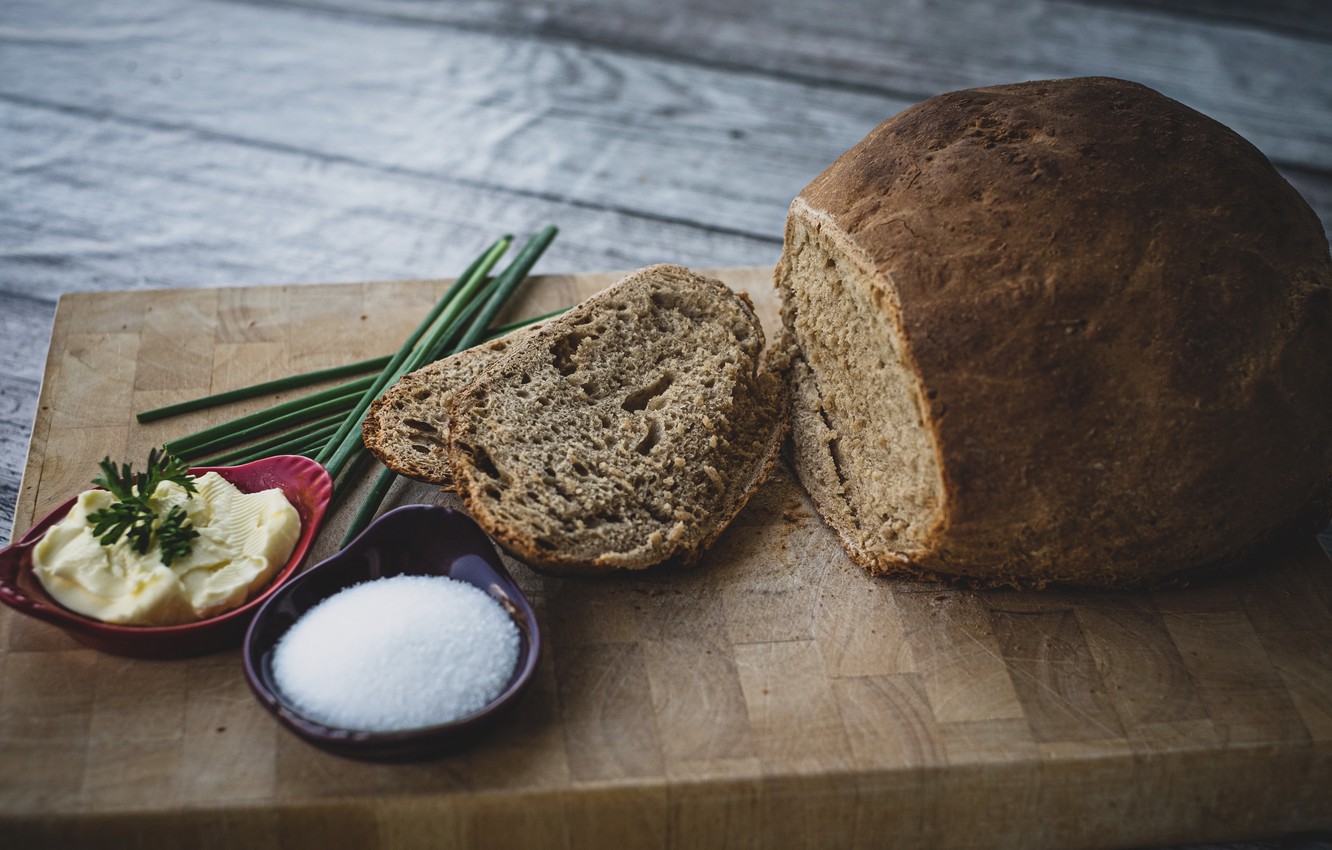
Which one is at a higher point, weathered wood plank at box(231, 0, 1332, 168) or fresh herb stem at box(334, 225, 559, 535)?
weathered wood plank at box(231, 0, 1332, 168)

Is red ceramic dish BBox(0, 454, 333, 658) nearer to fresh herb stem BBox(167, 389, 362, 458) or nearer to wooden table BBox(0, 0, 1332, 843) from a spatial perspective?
fresh herb stem BBox(167, 389, 362, 458)

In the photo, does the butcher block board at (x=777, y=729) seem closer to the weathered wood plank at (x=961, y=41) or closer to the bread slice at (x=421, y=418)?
the bread slice at (x=421, y=418)

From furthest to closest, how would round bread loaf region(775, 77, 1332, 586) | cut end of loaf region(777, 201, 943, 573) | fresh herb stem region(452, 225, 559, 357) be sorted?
fresh herb stem region(452, 225, 559, 357) → cut end of loaf region(777, 201, 943, 573) → round bread loaf region(775, 77, 1332, 586)

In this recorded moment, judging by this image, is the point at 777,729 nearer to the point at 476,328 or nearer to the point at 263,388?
the point at 476,328

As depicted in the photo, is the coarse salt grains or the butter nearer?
the coarse salt grains

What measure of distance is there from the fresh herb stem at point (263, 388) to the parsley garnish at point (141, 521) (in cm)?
67

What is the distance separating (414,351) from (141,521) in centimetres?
114

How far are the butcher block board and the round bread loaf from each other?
179 mm

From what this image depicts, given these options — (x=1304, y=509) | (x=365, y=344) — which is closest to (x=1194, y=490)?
(x=1304, y=509)

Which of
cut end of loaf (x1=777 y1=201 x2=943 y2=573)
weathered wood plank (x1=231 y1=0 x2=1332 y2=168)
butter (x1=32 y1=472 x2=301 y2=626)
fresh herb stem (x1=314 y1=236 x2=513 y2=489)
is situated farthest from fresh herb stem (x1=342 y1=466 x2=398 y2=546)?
weathered wood plank (x1=231 y1=0 x2=1332 y2=168)

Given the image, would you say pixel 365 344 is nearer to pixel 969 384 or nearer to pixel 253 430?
pixel 253 430

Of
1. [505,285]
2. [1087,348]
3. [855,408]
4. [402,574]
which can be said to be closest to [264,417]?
[402,574]

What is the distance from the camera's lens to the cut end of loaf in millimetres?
2875

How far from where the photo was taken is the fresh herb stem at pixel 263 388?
3.39 metres
